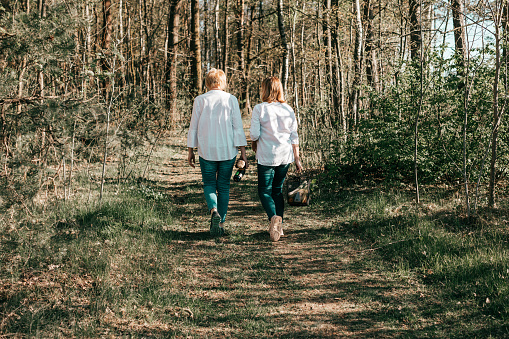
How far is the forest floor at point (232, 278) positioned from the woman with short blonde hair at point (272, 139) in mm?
611

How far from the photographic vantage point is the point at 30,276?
4418mm

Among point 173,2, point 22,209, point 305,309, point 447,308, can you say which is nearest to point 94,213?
point 22,209

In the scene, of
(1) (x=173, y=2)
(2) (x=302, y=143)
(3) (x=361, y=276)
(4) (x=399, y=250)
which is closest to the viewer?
(3) (x=361, y=276)

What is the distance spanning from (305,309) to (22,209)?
311cm

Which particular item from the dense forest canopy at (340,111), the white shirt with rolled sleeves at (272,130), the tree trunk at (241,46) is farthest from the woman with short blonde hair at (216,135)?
the tree trunk at (241,46)

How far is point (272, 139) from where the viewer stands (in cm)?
582

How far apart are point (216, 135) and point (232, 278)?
6.86 feet

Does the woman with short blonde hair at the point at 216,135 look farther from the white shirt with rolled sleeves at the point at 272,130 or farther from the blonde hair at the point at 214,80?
the white shirt with rolled sleeves at the point at 272,130

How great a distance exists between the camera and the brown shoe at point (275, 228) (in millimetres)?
5758

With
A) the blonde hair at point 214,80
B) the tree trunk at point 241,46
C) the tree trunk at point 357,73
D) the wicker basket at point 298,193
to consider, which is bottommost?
the wicker basket at point 298,193

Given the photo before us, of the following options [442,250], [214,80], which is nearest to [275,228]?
[442,250]

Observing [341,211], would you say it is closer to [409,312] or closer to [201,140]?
[201,140]

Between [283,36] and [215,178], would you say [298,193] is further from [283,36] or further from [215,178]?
[283,36]


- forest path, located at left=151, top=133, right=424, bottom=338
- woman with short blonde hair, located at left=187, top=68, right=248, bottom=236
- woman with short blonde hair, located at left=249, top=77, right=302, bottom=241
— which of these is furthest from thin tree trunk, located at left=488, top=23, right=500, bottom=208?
woman with short blonde hair, located at left=187, top=68, right=248, bottom=236
